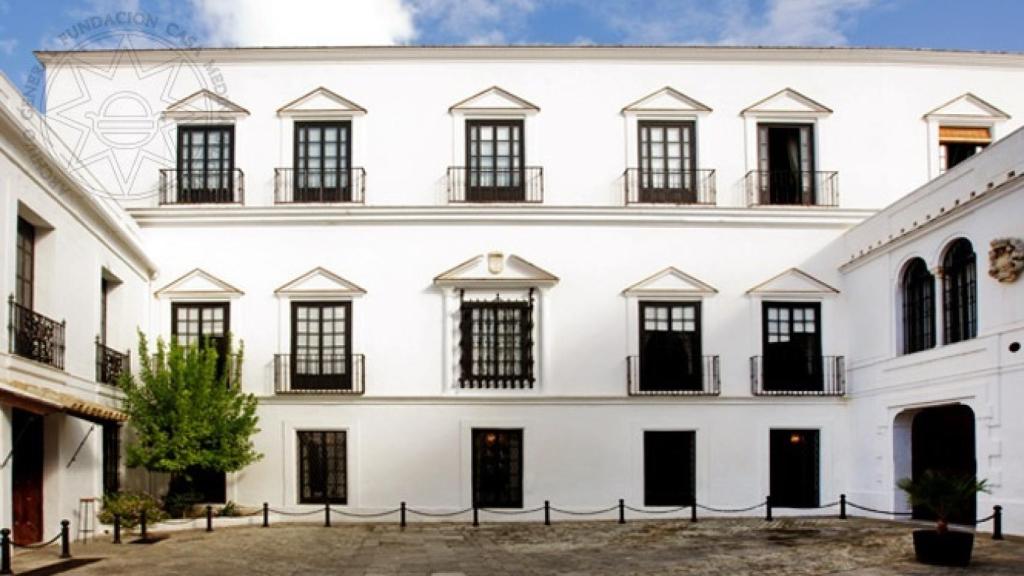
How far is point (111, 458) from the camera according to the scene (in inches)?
→ 937

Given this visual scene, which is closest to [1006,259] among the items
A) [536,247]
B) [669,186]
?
[669,186]

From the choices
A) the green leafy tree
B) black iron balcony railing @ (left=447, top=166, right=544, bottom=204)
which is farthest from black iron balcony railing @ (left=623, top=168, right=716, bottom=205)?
the green leafy tree

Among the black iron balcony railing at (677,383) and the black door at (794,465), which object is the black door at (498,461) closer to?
the black iron balcony railing at (677,383)

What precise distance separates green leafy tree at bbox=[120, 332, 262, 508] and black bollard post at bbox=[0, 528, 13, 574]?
7.61 metres

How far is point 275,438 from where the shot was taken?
25672 millimetres

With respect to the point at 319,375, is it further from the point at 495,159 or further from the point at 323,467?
the point at 495,159

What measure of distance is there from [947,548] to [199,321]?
17001 millimetres

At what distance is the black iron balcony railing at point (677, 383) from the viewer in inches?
1017

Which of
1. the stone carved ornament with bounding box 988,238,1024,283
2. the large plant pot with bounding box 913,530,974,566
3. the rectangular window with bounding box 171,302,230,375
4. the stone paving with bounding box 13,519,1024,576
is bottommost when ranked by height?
the stone paving with bounding box 13,519,1024,576

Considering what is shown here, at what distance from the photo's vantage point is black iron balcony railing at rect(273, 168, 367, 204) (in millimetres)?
26422

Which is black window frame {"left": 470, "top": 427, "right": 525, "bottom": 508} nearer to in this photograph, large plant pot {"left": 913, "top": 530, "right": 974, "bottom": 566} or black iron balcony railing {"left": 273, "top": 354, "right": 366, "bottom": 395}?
black iron balcony railing {"left": 273, "top": 354, "right": 366, "bottom": 395}

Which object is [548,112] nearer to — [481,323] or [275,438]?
[481,323]

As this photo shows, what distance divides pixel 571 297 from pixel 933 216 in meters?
8.10

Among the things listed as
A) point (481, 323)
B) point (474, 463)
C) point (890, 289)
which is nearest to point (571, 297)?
point (481, 323)
